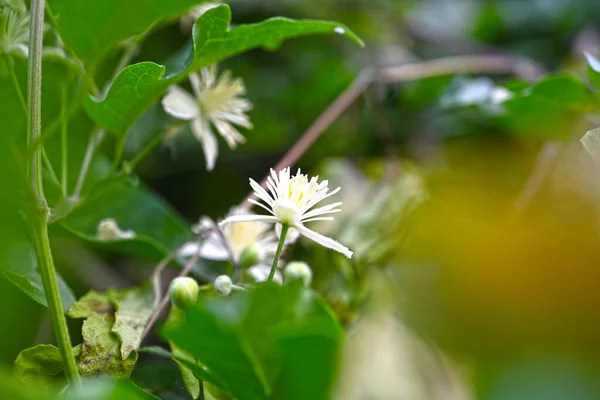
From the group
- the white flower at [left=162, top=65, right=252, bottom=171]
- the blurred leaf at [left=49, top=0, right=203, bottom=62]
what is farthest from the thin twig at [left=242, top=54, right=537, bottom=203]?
the blurred leaf at [left=49, top=0, right=203, bottom=62]

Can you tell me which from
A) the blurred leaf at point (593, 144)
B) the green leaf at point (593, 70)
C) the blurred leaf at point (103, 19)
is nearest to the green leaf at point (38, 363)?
the blurred leaf at point (103, 19)

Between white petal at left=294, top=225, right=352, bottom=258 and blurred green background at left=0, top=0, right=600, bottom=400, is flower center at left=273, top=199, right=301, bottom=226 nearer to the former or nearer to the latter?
white petal at left=294, top=225, right=352, bottom=258

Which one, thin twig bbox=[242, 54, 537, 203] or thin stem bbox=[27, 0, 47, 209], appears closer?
thin stem bbox=[27, 0, 47, 209]

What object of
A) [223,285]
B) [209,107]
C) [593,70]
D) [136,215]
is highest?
[593,70]

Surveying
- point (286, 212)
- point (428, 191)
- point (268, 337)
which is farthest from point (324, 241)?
point (428, 191)

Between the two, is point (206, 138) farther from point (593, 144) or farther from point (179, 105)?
point (593, 144)

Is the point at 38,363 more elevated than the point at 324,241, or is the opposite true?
the point at 324,241

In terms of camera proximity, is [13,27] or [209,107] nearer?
[13,27]

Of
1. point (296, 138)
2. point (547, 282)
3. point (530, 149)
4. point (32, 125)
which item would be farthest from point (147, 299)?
point (530, 149)
